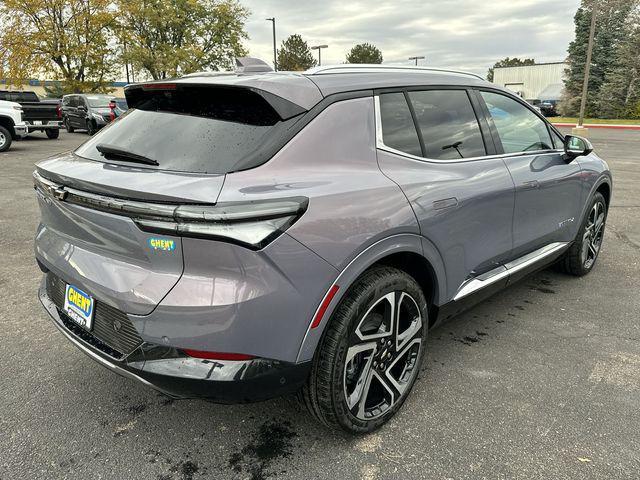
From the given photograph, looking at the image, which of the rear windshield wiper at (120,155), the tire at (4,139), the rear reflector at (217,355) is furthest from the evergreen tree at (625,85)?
the rear reflector at (217,355)

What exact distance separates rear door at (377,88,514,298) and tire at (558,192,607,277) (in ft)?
4.81

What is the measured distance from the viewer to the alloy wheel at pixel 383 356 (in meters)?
2.27

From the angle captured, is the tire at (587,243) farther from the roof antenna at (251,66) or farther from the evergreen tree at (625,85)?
the evergreen tree at (625,85)

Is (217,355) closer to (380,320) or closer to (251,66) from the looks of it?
(380,320)

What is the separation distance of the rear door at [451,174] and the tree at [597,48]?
146 feet

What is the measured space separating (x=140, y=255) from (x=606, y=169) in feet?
14.2

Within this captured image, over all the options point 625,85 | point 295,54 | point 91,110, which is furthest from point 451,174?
point 295,54

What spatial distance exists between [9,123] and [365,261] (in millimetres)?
14863

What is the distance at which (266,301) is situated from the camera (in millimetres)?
1824

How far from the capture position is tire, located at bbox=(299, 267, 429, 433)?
2109 mm

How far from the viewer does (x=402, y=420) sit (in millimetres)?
2510

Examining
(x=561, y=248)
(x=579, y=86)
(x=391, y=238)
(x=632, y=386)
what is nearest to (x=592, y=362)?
(x=632, y=386)

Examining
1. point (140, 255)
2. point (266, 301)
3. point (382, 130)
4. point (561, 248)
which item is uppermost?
point (382, 130)

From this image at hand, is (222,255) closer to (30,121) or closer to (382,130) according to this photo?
(382,130)
